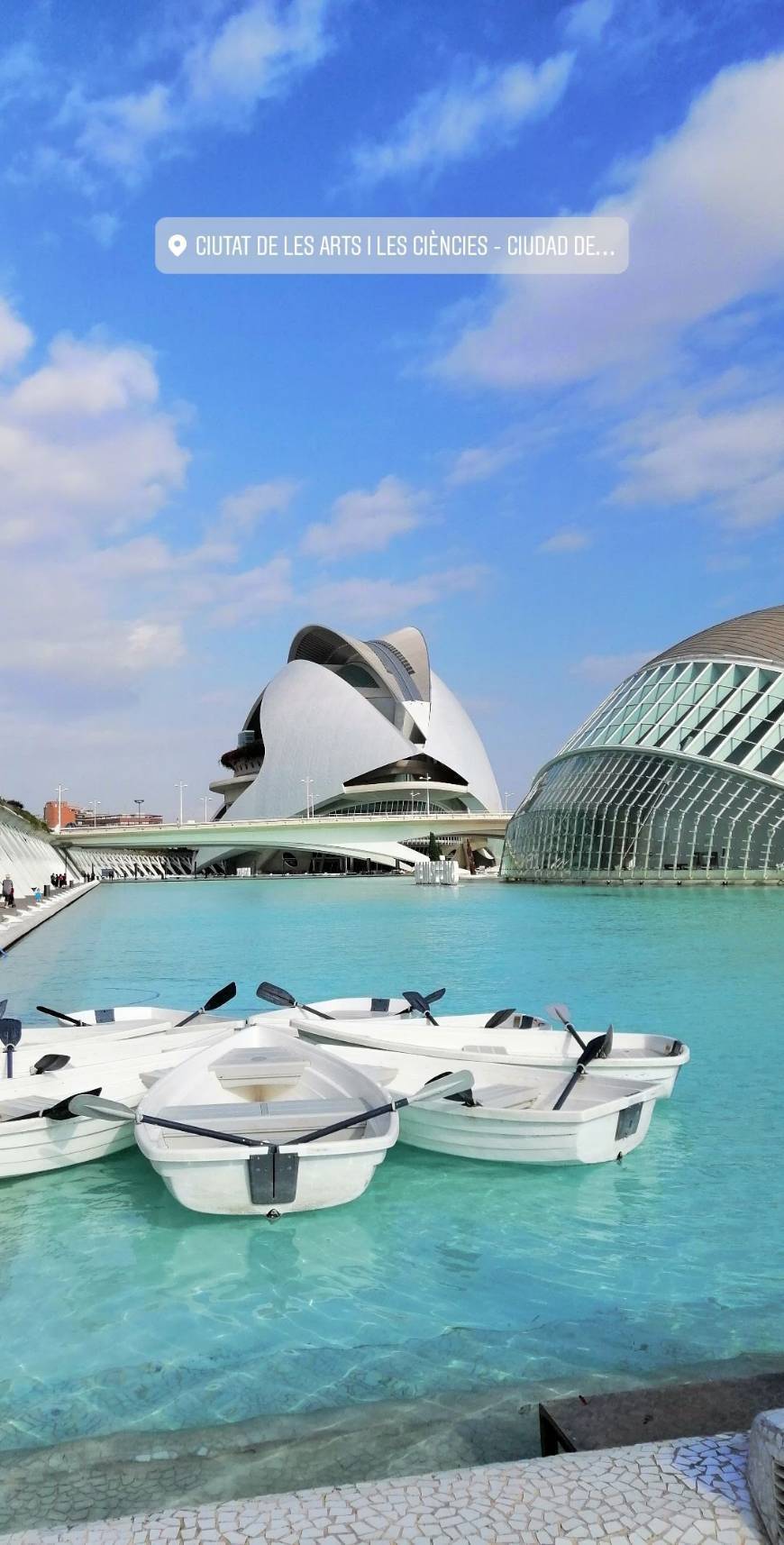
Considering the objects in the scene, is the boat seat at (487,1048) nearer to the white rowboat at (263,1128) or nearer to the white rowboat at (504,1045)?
the white rowboat at (504,1045)

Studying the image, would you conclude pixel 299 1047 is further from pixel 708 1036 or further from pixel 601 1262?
pixel 708 1036

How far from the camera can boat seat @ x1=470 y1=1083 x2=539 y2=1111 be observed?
7.93m

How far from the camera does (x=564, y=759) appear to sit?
→ 51562 mm

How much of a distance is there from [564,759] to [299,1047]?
145ft

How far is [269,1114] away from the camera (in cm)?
699

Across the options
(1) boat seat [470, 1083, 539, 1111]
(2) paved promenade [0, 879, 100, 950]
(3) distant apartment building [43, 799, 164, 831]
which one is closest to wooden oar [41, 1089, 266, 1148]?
(1) boat seat [470, 1083, 539, 1111]

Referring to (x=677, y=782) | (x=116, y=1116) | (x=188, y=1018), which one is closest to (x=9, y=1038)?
(x=116, y=1116)

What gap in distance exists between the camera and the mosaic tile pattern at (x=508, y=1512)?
2.78m

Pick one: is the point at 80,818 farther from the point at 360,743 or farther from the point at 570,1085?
the point at 570,1085

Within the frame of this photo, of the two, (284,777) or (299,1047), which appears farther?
(284,777)

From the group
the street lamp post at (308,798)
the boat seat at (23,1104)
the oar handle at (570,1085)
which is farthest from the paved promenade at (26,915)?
the street lamp post at (308,798)

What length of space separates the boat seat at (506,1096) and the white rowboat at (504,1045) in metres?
0.23

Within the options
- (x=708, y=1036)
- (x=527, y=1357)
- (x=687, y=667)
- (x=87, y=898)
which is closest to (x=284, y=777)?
(x=87, y=898)

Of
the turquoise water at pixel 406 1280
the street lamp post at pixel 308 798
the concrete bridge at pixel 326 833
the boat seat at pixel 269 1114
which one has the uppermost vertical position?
the street lamp post at pixel 308 798
